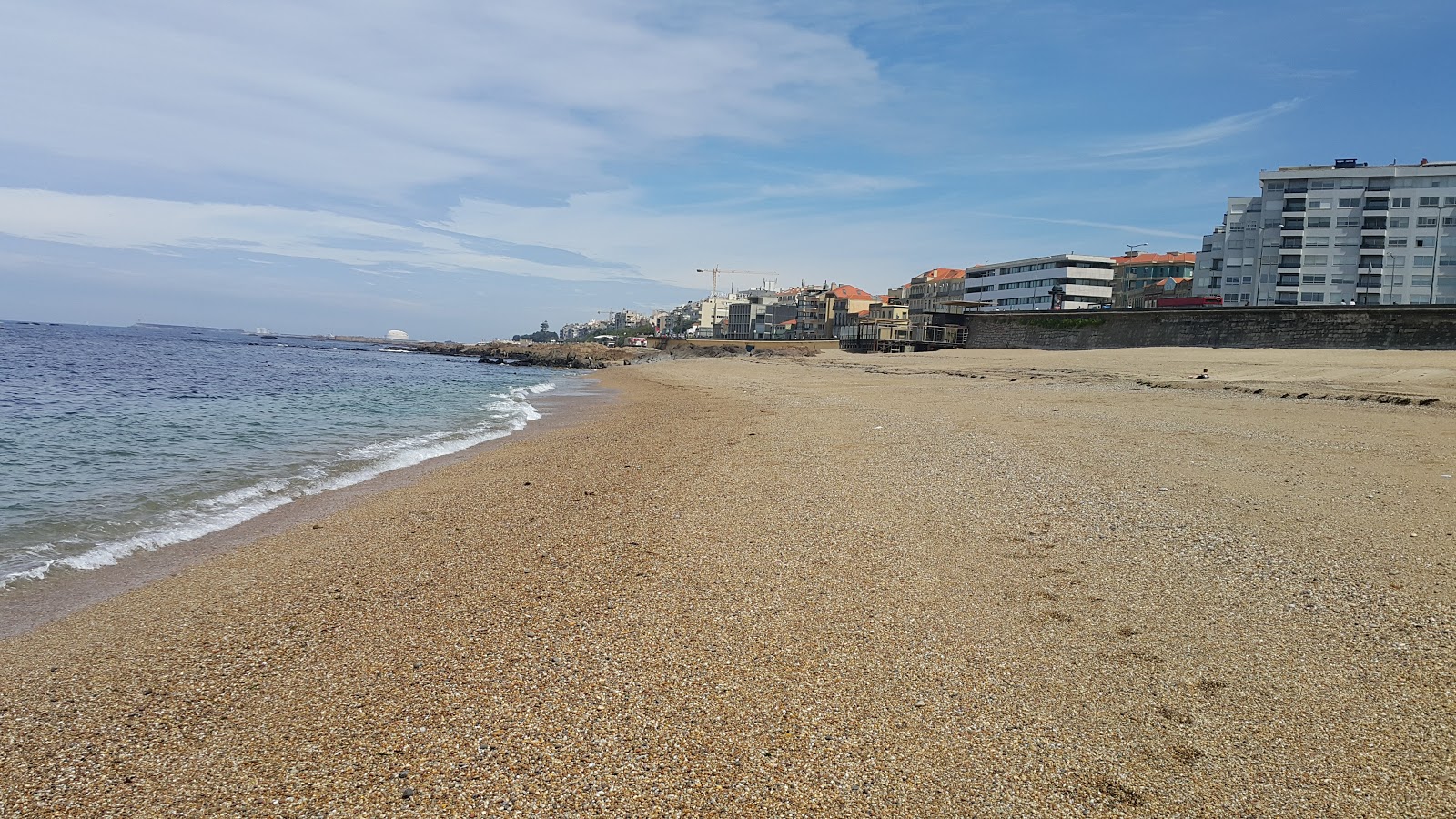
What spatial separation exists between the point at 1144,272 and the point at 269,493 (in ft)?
329

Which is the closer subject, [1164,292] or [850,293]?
[1164,292]

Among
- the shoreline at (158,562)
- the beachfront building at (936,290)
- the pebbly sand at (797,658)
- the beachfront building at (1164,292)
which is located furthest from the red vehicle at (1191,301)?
the shoreline at (158,562)

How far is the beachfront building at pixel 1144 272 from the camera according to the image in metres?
91.2

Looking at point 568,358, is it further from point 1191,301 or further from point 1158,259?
point 1158,259

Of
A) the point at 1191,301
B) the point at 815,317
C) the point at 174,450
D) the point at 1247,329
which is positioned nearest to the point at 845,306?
the point at 815,317

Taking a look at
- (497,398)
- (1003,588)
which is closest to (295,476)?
(1003,588)

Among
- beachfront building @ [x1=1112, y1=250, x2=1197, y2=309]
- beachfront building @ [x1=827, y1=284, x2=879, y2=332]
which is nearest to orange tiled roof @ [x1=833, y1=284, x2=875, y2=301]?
beachfront building @ [x1=827, y1=284, x2=879, y2=332]

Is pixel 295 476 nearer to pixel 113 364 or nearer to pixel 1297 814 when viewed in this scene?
pixel 1297 814

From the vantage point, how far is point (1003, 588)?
5.59 metres

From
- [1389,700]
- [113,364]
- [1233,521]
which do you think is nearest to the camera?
[1389,700]

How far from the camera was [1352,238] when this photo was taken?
6444 cm

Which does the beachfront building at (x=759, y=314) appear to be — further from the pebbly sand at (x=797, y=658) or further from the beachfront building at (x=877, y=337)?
the pebbly sand at (x=797, y=658)

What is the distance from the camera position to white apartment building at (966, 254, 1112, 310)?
8188 cm

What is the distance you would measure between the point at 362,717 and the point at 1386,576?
21.8ft
